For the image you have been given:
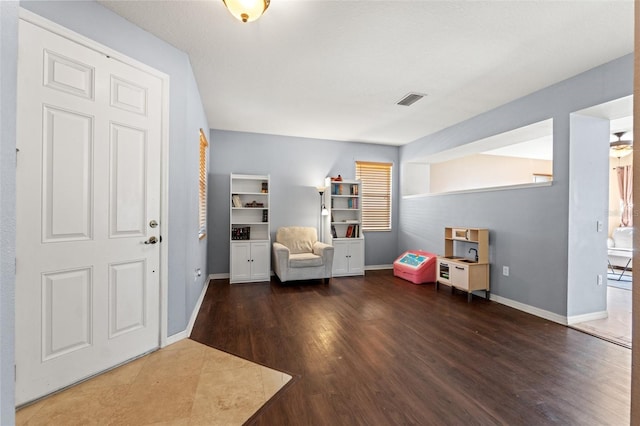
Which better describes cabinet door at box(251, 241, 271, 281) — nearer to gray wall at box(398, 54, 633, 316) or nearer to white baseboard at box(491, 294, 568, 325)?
gray wall at box(398, 54, 633, 316)

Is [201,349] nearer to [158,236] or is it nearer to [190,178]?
[158,236]

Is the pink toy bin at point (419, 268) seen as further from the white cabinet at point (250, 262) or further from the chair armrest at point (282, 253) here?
the white cabinet at point (250, 262)

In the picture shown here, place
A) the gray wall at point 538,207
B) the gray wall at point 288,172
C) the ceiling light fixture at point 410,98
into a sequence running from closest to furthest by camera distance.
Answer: the gray wall at point 538,207 < the ceiling light fixture at point 410,98 < the gray wall at point 288,172

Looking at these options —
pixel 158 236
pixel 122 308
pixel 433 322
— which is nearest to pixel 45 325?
pixel 122 308

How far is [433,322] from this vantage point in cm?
308

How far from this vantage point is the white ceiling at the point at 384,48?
82.3 inches

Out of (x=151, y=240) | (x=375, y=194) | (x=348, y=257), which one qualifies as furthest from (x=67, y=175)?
(x=375, y=194)

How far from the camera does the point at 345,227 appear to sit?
5.80 m

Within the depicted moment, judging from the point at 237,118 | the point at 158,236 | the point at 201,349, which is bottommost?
the point at 201,349

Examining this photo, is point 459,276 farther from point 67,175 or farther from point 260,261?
point 67,175

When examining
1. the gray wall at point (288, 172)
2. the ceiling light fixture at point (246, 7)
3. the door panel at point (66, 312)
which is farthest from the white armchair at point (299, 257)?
the ceiling light fixture at point (246, 7)

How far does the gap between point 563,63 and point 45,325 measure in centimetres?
476

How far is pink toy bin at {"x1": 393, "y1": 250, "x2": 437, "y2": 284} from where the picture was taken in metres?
4.83

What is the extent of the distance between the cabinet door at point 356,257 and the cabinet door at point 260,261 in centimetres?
154
